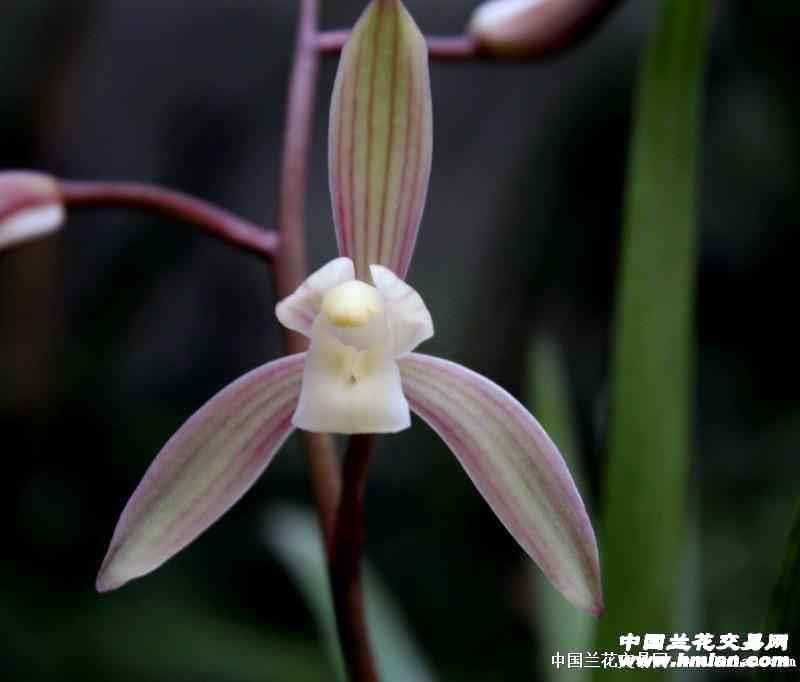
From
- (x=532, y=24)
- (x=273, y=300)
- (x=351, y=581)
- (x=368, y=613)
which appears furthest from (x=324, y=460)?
(x=273, y=300)

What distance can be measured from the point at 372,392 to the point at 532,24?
0.37m

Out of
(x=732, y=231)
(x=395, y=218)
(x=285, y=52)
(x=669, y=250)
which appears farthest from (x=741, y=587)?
(x=285, y=52)

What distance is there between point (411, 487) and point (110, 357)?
2.39 ft

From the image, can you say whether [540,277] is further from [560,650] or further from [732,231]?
[560,650]

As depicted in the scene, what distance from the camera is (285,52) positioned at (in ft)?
8.31

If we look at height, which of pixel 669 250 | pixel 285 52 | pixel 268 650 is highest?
pixel 285 52

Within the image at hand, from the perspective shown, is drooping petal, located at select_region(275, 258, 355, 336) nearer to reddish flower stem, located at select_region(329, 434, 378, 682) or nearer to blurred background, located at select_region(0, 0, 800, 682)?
reddish flower stem, located at select_region(329, 434, 378, 682)

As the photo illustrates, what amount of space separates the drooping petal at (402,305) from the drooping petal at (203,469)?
0.07m

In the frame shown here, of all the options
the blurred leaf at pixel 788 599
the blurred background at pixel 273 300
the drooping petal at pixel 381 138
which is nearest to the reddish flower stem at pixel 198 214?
the drooping petal at pixel 381 138

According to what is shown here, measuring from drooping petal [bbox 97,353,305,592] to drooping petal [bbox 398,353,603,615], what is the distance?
0.09 metres

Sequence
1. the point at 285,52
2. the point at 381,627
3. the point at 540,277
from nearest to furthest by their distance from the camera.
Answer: the point at 381,627
the point at 540,277
the point at 285,52

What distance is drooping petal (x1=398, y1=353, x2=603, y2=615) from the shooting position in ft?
1.73

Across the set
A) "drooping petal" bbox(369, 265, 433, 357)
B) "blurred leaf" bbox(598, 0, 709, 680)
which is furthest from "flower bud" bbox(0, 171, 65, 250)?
"blurred leaf" bbox(598, 0, 709, 680)

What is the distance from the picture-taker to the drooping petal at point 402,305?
58 centimetres
